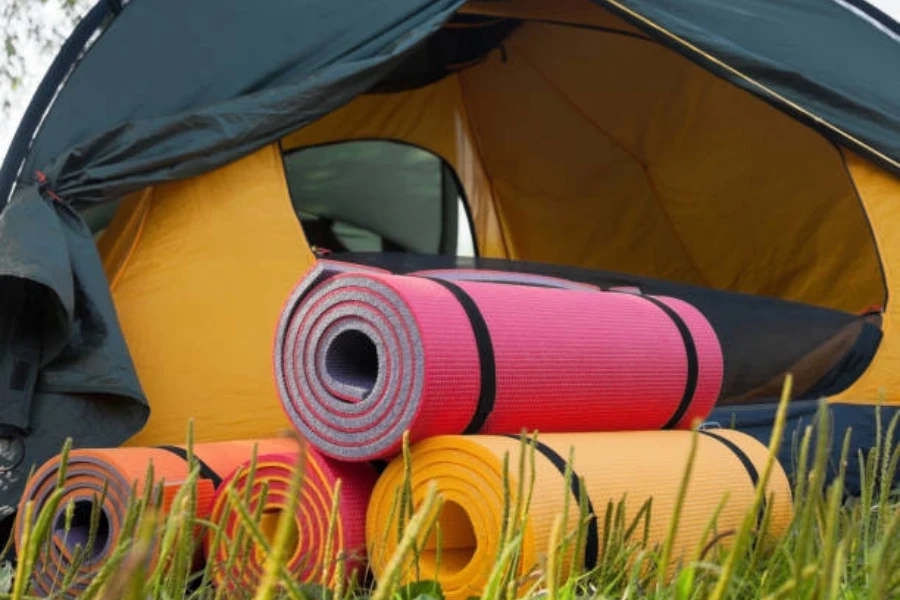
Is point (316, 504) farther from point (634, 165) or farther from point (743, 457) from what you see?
point (634, 165)

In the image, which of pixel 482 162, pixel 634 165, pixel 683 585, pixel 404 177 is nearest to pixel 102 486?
pixel 683 585

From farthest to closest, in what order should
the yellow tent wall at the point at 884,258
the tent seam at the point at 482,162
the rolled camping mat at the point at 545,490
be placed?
the tent seam at the point at 482,162 < the yellow tent wall at the point at 884,258 < the rolled camping mat at the point at 545,490

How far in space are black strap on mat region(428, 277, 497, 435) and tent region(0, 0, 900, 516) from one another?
82cm

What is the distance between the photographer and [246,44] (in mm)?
2248

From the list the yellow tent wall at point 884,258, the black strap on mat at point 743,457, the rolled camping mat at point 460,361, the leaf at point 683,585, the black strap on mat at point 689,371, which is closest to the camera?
the leaf at point 683,585

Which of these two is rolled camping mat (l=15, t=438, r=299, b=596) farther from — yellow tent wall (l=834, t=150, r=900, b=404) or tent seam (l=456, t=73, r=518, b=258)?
tent seam (l=456, t=73, r=518, b=258)

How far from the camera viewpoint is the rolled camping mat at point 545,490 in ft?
3.72

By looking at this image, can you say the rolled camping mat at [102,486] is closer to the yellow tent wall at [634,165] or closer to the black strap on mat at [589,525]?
the black strap on mat at [589,525]

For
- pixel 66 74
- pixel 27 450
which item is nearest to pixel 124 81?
pixel 66 74

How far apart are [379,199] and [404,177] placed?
0.11 meters

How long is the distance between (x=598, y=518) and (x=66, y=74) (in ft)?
5.04

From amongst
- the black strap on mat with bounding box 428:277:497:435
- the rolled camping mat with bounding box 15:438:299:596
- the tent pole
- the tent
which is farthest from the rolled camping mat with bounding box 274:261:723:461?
the tent pole

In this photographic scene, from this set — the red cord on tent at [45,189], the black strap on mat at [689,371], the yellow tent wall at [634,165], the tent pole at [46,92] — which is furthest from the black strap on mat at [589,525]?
the yellow tent wall at [634,165]

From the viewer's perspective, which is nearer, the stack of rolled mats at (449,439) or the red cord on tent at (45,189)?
the stack of rolled mats at (449,439)
